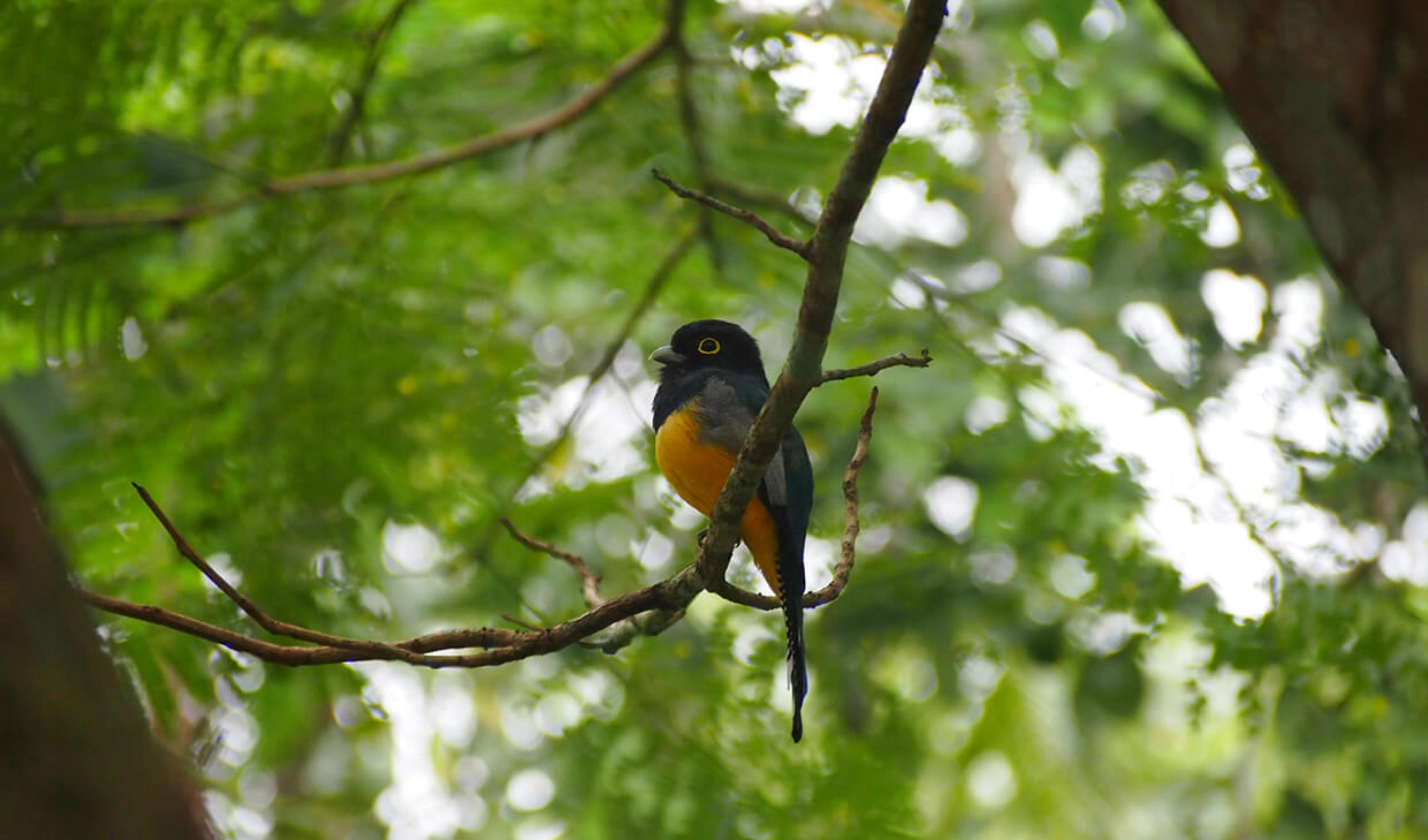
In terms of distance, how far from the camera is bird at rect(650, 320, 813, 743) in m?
3.63

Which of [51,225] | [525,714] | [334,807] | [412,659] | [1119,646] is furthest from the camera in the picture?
[334,807]

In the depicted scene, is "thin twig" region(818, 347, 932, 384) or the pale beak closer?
"thin twig" region(818, 347, 932, 384)

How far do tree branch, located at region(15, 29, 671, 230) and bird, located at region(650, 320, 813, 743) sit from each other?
1.53 m

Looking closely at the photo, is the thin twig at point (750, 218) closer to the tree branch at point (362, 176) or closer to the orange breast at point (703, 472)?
the orange breast at point (703, 472)

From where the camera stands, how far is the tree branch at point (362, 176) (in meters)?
5.53

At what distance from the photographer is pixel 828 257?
7.08 ft

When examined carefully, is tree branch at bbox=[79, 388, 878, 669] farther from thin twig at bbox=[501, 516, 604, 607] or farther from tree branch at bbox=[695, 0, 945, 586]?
tree branch at bbox=[695, 0, 945, 586]

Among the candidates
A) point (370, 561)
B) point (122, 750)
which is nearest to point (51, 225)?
point (370, 561)

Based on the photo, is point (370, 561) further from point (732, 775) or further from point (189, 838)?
point (189, 838)

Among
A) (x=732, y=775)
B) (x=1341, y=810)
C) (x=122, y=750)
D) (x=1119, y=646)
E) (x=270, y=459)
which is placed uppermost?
(x=122, y=750)

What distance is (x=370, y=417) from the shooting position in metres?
5.70

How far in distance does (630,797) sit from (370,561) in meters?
1.78

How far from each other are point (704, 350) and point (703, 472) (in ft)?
2.69

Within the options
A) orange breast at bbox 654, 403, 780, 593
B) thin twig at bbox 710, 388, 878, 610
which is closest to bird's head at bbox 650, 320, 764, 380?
orange breast at bbox 654, 403, 780, 593
